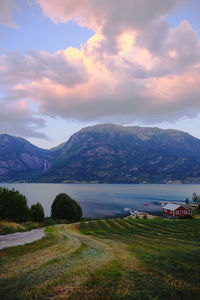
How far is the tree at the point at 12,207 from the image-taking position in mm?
57000

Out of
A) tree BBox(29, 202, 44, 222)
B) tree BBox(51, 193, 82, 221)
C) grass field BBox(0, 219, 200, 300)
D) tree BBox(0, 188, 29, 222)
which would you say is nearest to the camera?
grass field BBox(0, 219, 200, 300)

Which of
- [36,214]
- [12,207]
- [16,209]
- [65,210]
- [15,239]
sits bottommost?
[65,210]

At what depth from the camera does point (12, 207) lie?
190 feet

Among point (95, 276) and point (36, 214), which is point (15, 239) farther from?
point (36, 214)

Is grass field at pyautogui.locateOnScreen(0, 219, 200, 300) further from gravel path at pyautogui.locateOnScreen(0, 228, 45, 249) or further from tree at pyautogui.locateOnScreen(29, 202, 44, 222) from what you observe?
tree at pyautogui.locateOnScreen(29, 202, 44, 222)

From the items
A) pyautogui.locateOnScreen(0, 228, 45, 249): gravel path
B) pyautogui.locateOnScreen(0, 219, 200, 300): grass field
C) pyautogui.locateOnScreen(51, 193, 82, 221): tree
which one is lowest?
pyautogui.locateOnScreen(51, 193, 82, 221): tree

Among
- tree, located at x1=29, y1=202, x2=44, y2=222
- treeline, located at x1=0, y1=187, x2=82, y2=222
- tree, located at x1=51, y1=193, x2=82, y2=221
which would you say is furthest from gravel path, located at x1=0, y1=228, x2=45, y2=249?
tree, located at x1=51, y1=193, x2=82, y2=221

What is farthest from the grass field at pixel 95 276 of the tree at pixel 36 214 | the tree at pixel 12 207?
the tree at pixel 36 214

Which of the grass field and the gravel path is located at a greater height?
the grass field

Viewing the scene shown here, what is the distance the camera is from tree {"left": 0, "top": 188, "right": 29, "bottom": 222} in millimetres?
57000

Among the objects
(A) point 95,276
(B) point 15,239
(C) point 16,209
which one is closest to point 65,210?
(C) point 16,209

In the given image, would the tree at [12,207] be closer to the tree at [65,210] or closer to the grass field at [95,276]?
the tree at [65,210]

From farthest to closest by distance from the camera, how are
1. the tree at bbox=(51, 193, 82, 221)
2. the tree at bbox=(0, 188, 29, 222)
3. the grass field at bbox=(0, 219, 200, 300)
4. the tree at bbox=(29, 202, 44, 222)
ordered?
the tree at bbox=(51, 193, 82, 221)
the tree at bbox=(29, 202, 44, 222)
the tree at bbox=(0, 188, 29, 222)
the grass field at bbox=(0, 219, 200, 300)

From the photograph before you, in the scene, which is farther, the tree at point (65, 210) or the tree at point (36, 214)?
the tree at point (65, 210)
